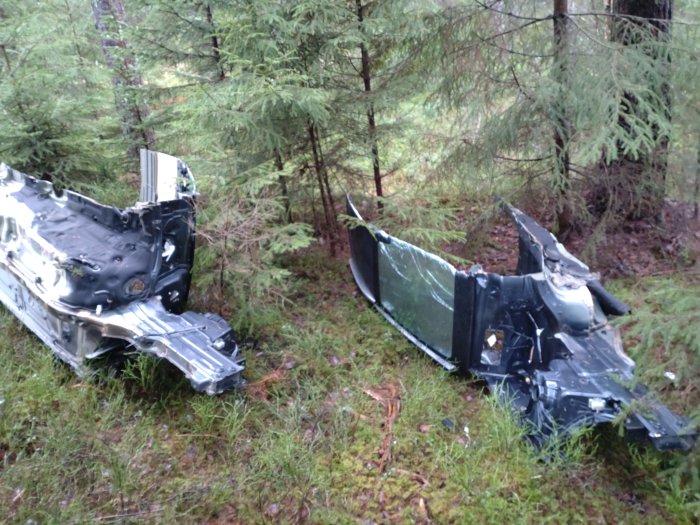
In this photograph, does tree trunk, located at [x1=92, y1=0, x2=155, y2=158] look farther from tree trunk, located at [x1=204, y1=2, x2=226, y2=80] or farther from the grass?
the grass

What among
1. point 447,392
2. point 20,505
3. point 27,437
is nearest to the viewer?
point 20,505

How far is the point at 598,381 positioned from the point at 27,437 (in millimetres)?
4144

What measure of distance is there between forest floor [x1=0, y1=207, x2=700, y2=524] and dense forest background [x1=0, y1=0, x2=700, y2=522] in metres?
0.09

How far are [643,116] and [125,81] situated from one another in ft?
21.8

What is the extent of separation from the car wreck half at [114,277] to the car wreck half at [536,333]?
5.82 ft

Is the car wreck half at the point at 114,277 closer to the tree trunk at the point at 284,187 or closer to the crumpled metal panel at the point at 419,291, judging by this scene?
the tree trunk at the point at 284,187

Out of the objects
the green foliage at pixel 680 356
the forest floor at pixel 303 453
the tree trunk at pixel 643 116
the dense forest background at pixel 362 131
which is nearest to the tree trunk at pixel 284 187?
the dense forest background at pixel 362 131

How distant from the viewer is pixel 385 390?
4387 mm

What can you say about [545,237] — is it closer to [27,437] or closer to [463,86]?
[463,86]

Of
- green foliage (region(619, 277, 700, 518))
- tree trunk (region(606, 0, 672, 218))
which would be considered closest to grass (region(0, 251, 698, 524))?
green foliage (region(619, 277, 700, 518))

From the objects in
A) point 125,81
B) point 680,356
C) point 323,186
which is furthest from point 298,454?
point 125,81

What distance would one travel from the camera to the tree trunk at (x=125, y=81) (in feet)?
19.4

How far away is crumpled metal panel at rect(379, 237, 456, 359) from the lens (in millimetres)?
4332

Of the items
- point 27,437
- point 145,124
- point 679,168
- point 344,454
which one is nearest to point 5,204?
point 145,124
